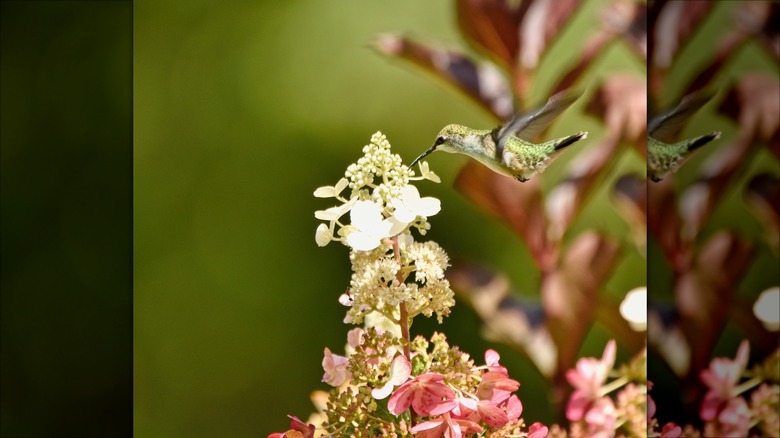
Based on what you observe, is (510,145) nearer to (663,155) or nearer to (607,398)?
(663,155)

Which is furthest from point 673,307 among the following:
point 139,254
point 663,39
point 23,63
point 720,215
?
point 23,63

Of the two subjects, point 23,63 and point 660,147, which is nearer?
point 23,63

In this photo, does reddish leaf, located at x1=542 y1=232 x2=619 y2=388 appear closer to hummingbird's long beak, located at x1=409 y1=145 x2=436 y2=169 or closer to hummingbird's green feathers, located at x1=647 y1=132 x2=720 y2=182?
hummingbird's green feathers, located at x1=647 y1=132 x2=720 y2=182

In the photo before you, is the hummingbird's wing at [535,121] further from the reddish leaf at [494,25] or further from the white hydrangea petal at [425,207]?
the white hydrangea petal at [425,207]

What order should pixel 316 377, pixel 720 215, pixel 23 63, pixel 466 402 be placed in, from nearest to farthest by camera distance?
1. pixel 466 402
2. pixel 23 63
3. pixel 720 215
4. pixel 316 377

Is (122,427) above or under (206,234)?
under

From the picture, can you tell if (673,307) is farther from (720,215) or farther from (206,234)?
(206,234)
